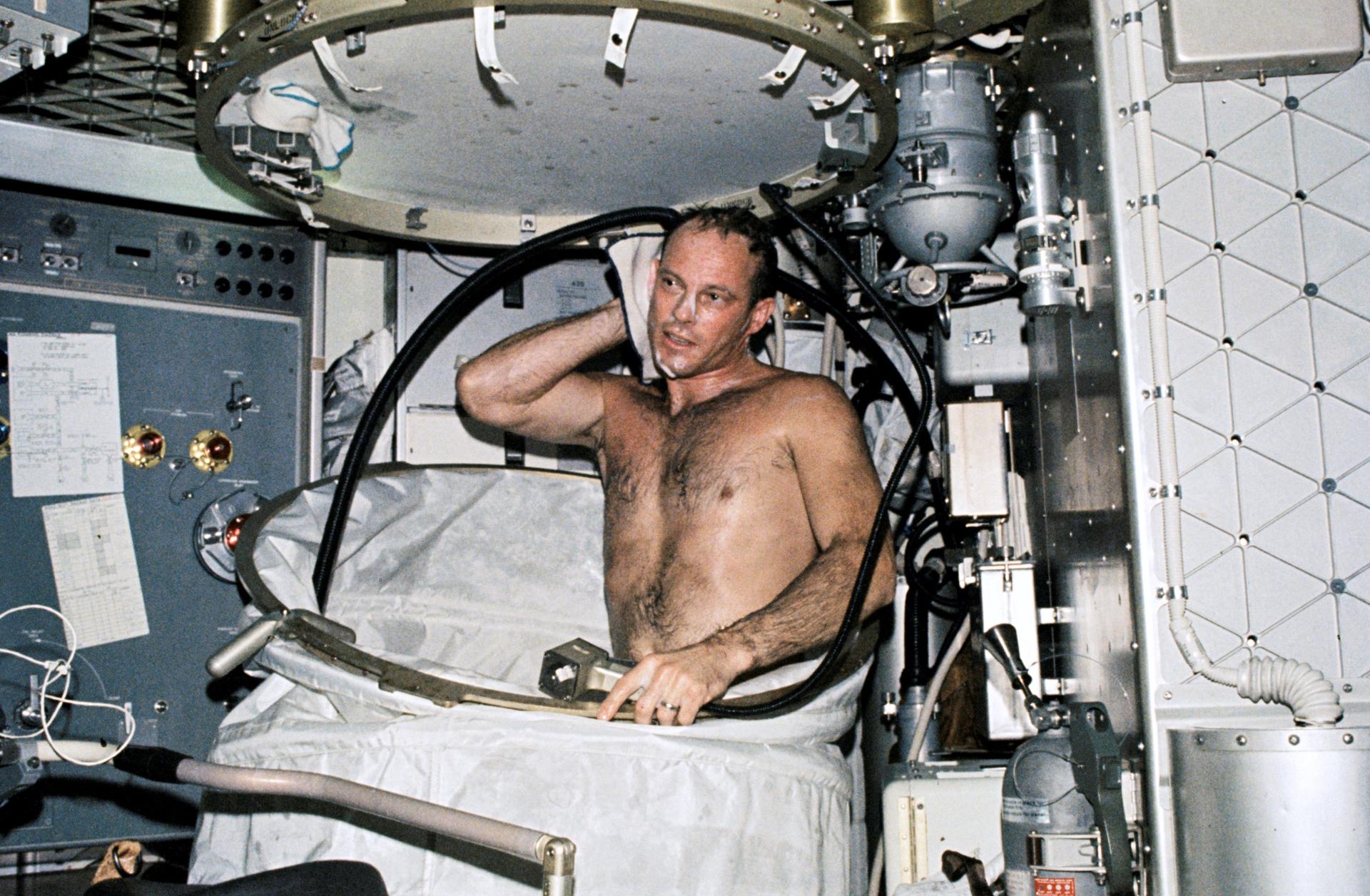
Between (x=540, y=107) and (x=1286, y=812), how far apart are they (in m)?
1.38

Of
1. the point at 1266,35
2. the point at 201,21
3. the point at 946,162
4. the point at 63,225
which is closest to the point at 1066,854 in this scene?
the point at 1266,35

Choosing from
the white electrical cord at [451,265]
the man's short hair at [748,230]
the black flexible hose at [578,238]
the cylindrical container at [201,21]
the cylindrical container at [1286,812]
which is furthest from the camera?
the white electrical cord at [451,265]

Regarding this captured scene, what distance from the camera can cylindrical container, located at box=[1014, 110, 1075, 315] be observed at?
1710mm

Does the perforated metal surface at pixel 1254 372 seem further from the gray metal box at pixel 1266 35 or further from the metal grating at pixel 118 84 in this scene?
the metal grating at pixel 118 84

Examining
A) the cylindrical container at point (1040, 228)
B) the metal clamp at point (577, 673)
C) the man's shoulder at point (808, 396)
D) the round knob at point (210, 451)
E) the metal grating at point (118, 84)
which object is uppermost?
the metal grating at point (118, 84)

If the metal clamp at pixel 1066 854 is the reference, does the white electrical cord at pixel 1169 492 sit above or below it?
above

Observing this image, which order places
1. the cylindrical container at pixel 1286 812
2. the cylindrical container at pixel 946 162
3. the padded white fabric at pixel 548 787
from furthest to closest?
the cylindrical container at pixel 946 162, the padded white fabric at pixel 548 787, the cylindrical container at pixel 1286 812

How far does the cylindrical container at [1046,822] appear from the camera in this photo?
4.98ft

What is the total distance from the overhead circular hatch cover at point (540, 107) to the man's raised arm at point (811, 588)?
1.41 feet

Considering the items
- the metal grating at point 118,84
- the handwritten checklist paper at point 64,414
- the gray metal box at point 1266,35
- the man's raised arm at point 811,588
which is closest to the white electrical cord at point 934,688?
the man's raised arm at point 811,588

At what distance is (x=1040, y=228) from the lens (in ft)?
5.66

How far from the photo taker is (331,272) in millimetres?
2916

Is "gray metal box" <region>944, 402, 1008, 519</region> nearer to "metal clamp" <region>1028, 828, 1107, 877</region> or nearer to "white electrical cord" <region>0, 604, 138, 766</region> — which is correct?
"metal clamp" <region>1028, 828, 1107, 877</region>

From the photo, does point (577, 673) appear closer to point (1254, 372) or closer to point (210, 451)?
point (1254, 372)
